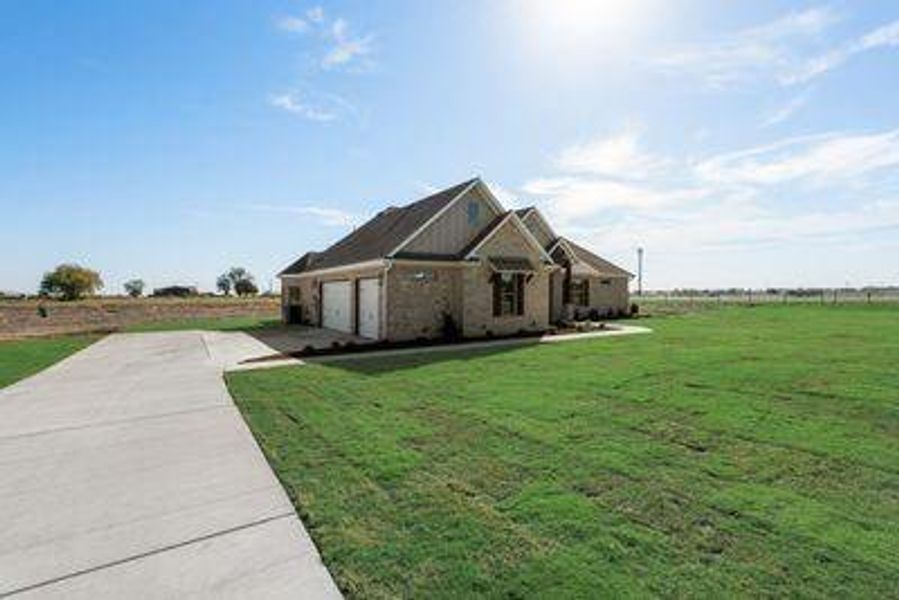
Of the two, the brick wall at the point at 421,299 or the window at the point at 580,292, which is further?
the window at the point at 580,292

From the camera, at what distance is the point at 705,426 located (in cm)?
685

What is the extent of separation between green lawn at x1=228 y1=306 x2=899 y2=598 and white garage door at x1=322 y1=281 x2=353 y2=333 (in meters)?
12.6

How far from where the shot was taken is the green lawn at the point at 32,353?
13391 mm

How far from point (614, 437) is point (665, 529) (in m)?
2.36

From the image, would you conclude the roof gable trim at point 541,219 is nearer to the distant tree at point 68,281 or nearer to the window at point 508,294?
the window at point 508,294

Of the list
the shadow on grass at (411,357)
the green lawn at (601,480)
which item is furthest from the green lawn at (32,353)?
the green lawn at (601,480)

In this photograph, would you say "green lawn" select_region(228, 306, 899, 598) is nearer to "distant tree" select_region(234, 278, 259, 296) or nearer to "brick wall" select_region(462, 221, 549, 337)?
"brick wall" select_region(462, 221, 549, 337)

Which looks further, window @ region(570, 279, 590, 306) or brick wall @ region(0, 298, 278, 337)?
window @ region(570, 279, 590, 306)

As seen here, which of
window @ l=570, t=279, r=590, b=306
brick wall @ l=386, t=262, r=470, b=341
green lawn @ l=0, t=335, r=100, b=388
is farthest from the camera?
window @ l=570, t=279, r=590, b=306

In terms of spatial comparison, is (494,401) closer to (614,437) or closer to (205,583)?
(614,437)

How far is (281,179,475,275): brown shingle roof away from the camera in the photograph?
20.1 meters

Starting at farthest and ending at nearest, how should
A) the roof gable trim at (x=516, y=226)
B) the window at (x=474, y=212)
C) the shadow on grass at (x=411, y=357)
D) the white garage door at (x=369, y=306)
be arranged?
1. the window at (x=474, y=212)
2. the white garage door at (x=369, y=306)
3. the roof gable trim at (x=516, y=226)
4. the shadow on grass at (x=411, y=357)

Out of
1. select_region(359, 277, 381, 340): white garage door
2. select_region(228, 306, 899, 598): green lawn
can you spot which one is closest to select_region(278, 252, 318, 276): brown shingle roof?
select_region(359, 277, 381, 340): white garage door

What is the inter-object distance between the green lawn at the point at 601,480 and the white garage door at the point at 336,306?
12600mm
